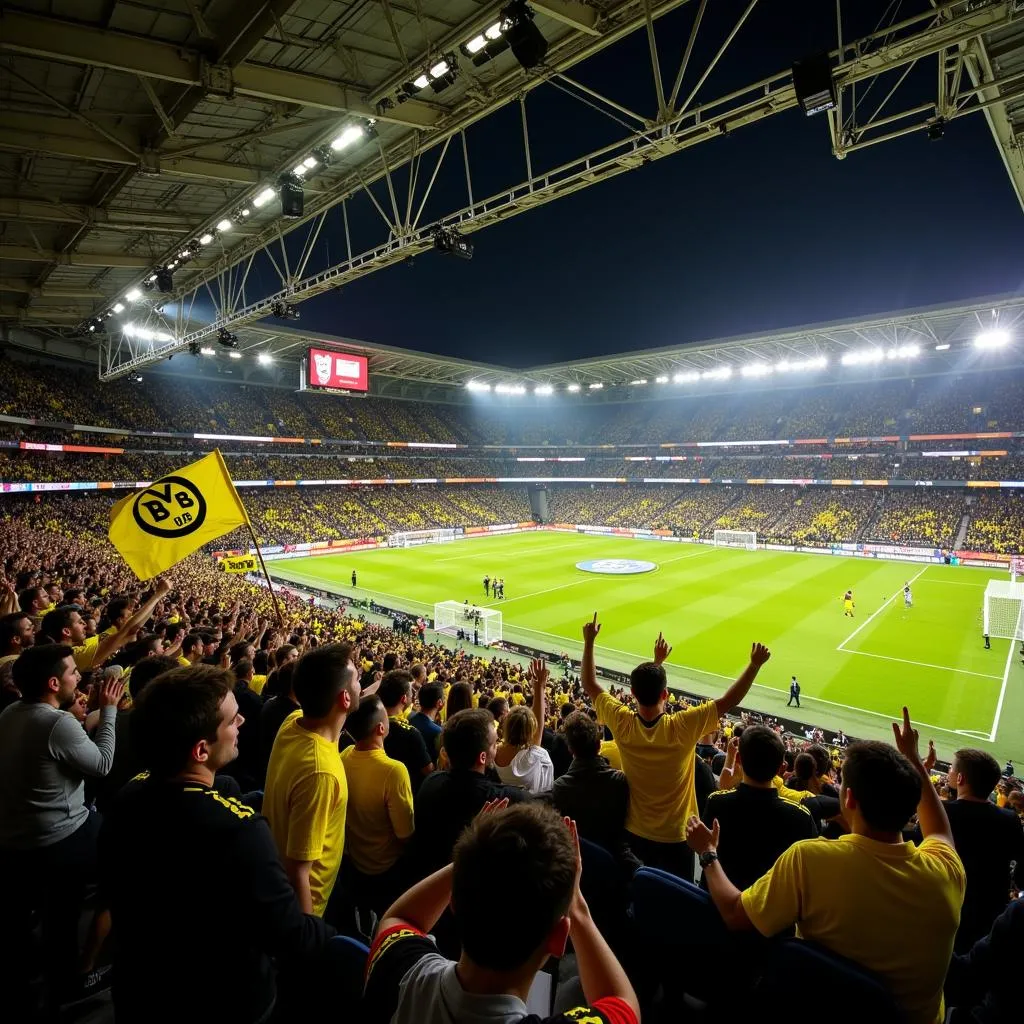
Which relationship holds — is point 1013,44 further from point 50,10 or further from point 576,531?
point 576,531

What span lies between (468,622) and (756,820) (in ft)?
70.8

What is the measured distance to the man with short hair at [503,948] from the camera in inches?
53.2

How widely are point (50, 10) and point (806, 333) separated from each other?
43720 millimetres

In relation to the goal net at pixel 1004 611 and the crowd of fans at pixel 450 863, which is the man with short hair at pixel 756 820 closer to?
the crowd of fans at pixel 450 863

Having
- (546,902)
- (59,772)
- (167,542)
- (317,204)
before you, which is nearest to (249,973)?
(546,902)

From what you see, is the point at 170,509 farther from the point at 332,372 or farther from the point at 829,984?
the point at 332,372

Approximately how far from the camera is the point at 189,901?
1959 mm

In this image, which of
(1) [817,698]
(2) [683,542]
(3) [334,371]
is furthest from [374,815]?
(2) [683,542]

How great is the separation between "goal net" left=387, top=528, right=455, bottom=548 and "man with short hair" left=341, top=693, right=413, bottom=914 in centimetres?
4421

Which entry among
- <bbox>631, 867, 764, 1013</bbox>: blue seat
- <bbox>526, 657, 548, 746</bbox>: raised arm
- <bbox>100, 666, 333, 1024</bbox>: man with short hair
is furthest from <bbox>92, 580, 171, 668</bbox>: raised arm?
<bbox>631, 867, 764, 1013</bbox>: blue seat

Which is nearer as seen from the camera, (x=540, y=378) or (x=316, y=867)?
(x=316, y=867)

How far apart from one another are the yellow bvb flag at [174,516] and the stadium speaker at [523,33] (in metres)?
6.89

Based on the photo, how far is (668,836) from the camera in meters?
3.96

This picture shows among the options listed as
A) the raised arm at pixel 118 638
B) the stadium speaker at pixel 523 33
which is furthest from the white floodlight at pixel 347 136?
the raised arm at pixel 118 638
